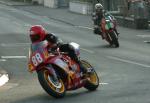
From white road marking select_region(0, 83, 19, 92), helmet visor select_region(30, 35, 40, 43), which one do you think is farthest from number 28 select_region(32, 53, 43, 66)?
white road marking select_region(0, 83, 19, 92)

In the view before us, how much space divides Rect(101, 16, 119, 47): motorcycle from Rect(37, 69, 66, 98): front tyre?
12778 mm

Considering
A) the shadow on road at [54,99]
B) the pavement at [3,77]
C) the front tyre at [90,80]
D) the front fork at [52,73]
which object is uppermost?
the front fork at [52,73]

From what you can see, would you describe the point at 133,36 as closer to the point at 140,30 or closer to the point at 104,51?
the point at 140,30

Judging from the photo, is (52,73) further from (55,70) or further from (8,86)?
(8,86)

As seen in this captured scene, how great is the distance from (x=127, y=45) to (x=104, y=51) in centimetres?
292

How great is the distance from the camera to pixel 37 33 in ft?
42.1

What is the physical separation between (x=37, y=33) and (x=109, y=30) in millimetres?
13385

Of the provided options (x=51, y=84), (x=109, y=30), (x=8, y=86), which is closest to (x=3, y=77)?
(x=8, y=86)

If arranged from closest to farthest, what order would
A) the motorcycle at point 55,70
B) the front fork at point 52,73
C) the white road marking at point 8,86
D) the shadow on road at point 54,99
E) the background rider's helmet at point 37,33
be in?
the shadow on road at point 54,99 < the motorcycle at point 55,70 < the front fork at point 52,73 < the background rider's helmet at point 37,33 < the white road marking at point 8,86

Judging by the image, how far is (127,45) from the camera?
2647cm

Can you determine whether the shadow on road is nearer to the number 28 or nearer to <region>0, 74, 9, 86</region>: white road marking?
the number 28

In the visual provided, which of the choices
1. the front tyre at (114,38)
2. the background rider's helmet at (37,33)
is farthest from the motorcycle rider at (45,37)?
the front tyre at (114,38)

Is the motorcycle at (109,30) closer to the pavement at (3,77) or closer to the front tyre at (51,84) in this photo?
the pavement at (3,77)

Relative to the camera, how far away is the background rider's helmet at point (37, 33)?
12.8 m
